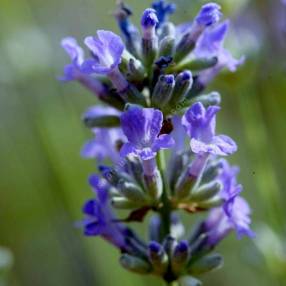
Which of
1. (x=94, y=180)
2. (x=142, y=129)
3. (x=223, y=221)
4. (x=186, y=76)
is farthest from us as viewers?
(x=223, y=221)

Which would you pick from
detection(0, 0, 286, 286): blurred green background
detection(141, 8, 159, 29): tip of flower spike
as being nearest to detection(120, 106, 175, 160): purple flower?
detection(141, 8, 159, 29): tip of flower spike

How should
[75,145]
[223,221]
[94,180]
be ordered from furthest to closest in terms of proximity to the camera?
[75,145]
[223,221]
[94,180]

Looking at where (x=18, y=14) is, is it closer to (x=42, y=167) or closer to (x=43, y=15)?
(x=42, y=167)

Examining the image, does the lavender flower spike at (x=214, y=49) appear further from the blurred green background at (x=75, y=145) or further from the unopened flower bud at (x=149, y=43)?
the blurred green background at (x=75, y=145)

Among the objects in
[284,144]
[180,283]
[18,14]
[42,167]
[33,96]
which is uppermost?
[18,14]

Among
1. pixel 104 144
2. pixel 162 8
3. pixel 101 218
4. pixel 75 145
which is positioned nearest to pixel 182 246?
pixel 101 218

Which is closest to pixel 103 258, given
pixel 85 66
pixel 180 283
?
pixel 180 283

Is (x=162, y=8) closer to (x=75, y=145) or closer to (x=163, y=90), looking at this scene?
(x=163, y=90)
